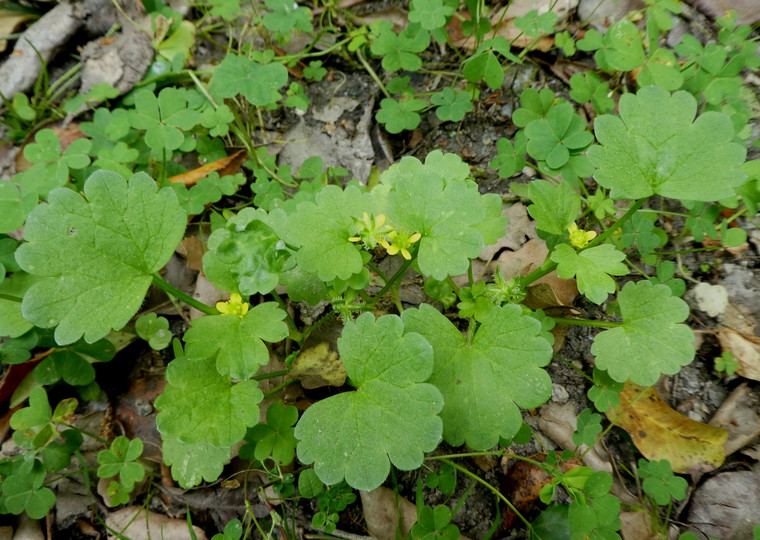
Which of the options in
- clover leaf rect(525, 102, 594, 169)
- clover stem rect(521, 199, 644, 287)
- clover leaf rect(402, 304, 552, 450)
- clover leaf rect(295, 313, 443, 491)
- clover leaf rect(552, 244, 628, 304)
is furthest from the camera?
clover leaf rect(525, 102, 594, 169)

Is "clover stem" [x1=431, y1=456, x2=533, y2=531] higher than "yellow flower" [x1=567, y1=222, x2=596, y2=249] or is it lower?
lower

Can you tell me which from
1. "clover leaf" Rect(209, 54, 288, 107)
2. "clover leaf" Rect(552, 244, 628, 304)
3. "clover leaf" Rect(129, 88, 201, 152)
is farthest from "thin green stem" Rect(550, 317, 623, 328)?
"clover leaf" Rect(129, 88, 201, 152)

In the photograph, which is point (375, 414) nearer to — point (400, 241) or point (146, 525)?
point (400, 241)

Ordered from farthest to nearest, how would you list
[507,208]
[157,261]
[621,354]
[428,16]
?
[428,16]
[507,208]
[621,354]
[157,261]

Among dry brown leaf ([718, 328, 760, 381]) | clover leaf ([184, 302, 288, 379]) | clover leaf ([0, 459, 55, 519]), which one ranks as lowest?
clover leaf ([0, 459, 55, 519])

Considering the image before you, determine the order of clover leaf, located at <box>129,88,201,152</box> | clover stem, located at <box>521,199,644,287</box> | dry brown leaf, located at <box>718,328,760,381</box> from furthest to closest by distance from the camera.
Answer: clover leaf, located at <box>129,88,201,152</box>, dry brown leaf, located at <box>718,328,760,381</box>, clover stem, located at <box>521,199,644,287</box>

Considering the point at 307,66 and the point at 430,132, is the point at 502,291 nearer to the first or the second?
the point at 430,132

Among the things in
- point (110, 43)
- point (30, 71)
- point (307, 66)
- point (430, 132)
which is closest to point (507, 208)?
point (430, 132)

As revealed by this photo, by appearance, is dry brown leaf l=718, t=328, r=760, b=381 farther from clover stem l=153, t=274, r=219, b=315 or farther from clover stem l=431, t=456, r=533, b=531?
clover stem l=153, t=274, r=219, b=315

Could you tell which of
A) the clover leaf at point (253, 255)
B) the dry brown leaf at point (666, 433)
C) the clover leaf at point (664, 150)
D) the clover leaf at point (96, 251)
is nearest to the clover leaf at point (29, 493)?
the clover leaf at point (96, 251)
